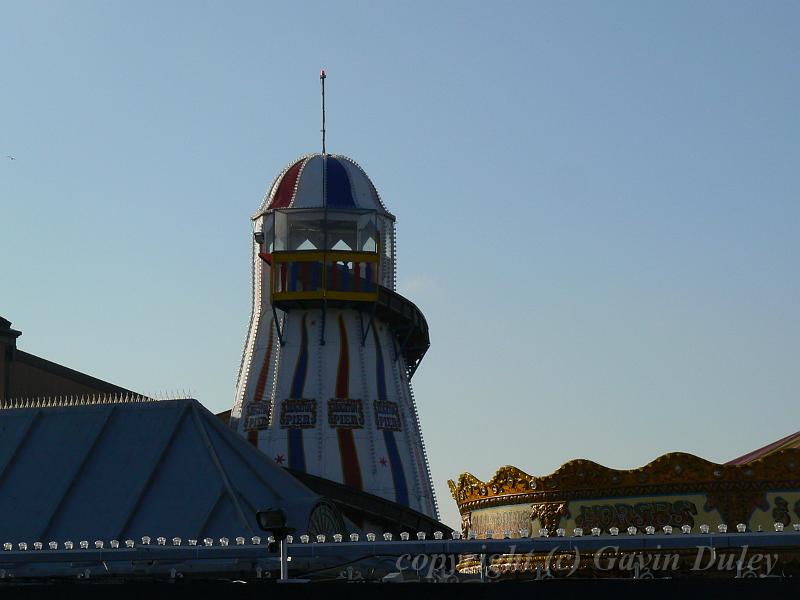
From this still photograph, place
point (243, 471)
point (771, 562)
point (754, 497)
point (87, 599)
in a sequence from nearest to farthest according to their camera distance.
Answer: point (87, 599) < point (771, 562) < point (754, 497) < point (243, 471)

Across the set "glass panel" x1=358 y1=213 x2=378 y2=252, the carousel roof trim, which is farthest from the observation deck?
the carousel roof trim

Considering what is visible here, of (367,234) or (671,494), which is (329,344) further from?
(671,494)

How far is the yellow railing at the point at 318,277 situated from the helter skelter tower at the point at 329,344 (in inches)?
1.5

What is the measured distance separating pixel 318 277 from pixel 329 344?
8.91 ft

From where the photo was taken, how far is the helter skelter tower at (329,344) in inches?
2365

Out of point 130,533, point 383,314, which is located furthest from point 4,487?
point 383,314

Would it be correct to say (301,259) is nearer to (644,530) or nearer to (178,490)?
(178,490)

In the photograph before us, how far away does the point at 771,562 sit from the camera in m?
29.6

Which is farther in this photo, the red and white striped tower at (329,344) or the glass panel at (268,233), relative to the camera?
the glass panel at (268,233)

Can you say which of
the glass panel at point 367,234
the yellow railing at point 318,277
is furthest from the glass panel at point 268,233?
the glass panel at point 367,234

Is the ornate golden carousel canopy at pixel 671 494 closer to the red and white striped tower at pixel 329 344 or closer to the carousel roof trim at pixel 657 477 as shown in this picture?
the carousel roof trim at pixel 657 477

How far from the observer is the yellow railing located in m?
61.2

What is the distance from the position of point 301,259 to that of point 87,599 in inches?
1668

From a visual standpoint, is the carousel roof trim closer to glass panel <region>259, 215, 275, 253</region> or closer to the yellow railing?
the yellow railing
